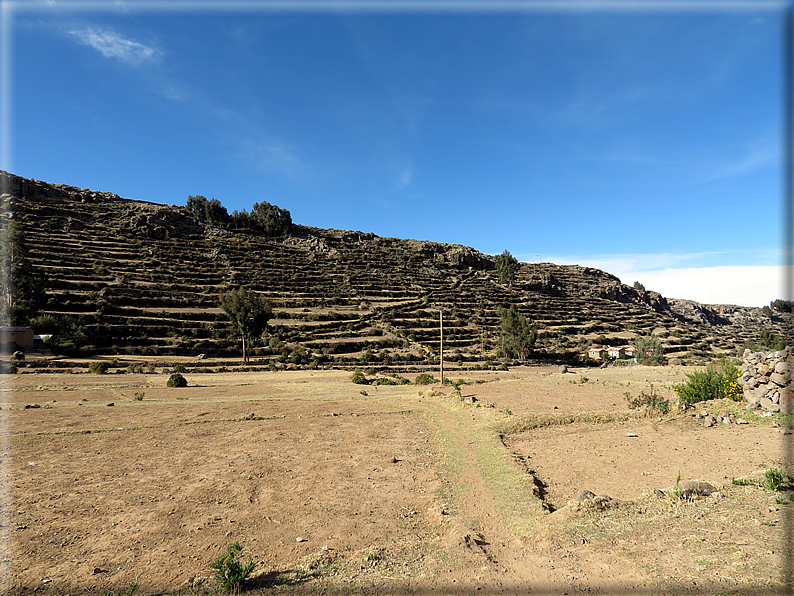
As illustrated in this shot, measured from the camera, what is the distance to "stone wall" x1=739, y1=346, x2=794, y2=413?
13.1 m

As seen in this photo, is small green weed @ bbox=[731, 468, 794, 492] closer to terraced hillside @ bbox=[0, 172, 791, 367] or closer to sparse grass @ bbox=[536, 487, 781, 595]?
sparse grass @ bbox=[536, 487, 781, 595]

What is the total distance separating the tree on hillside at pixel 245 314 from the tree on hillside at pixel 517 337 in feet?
132

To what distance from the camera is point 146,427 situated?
15359 mm

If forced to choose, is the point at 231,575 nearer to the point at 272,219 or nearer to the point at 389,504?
the point at 389,504

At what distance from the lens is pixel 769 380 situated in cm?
1386

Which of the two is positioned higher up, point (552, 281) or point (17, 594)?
point (552, 281)

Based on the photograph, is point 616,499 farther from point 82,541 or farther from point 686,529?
point 82,541

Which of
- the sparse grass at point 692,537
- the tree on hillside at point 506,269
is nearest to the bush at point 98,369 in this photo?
the sparse grass at point 692,537

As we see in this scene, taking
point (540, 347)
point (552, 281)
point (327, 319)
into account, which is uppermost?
point (552, 281)

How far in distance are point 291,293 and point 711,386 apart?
72.8 metres

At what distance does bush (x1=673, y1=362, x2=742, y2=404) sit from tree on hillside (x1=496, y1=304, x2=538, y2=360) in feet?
142

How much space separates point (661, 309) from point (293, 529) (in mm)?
168944

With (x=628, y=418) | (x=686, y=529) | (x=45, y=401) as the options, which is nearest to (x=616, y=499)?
(x=686, y=529)

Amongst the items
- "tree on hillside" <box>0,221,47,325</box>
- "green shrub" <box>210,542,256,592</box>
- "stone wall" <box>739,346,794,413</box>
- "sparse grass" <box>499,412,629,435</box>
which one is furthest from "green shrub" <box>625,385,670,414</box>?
"tree on hillside" <box>0,221,47,325</box>
